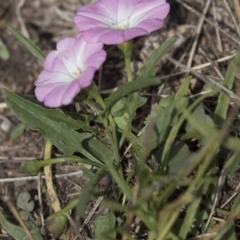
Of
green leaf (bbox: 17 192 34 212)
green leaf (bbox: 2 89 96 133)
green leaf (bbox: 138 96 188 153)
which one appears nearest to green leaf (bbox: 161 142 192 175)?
green leaf (bbox: 138 96 188 153)

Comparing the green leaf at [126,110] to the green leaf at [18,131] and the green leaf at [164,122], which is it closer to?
the green leaf at [164,122]

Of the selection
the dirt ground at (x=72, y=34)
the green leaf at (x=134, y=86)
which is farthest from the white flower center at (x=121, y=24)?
the dirt ground at (x=72, y=34)

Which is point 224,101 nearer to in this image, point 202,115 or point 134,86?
point 202,115

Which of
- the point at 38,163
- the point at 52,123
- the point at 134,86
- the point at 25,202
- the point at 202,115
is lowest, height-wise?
the point at 25,202

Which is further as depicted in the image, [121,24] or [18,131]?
[18,131]

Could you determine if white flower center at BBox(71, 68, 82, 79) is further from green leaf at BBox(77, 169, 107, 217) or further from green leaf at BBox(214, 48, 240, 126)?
green leaf at BBox(214, 48, 240, 126)

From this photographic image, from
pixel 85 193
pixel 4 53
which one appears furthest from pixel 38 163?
pixel 4 53

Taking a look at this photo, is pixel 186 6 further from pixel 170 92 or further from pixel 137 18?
pixel 137 18
